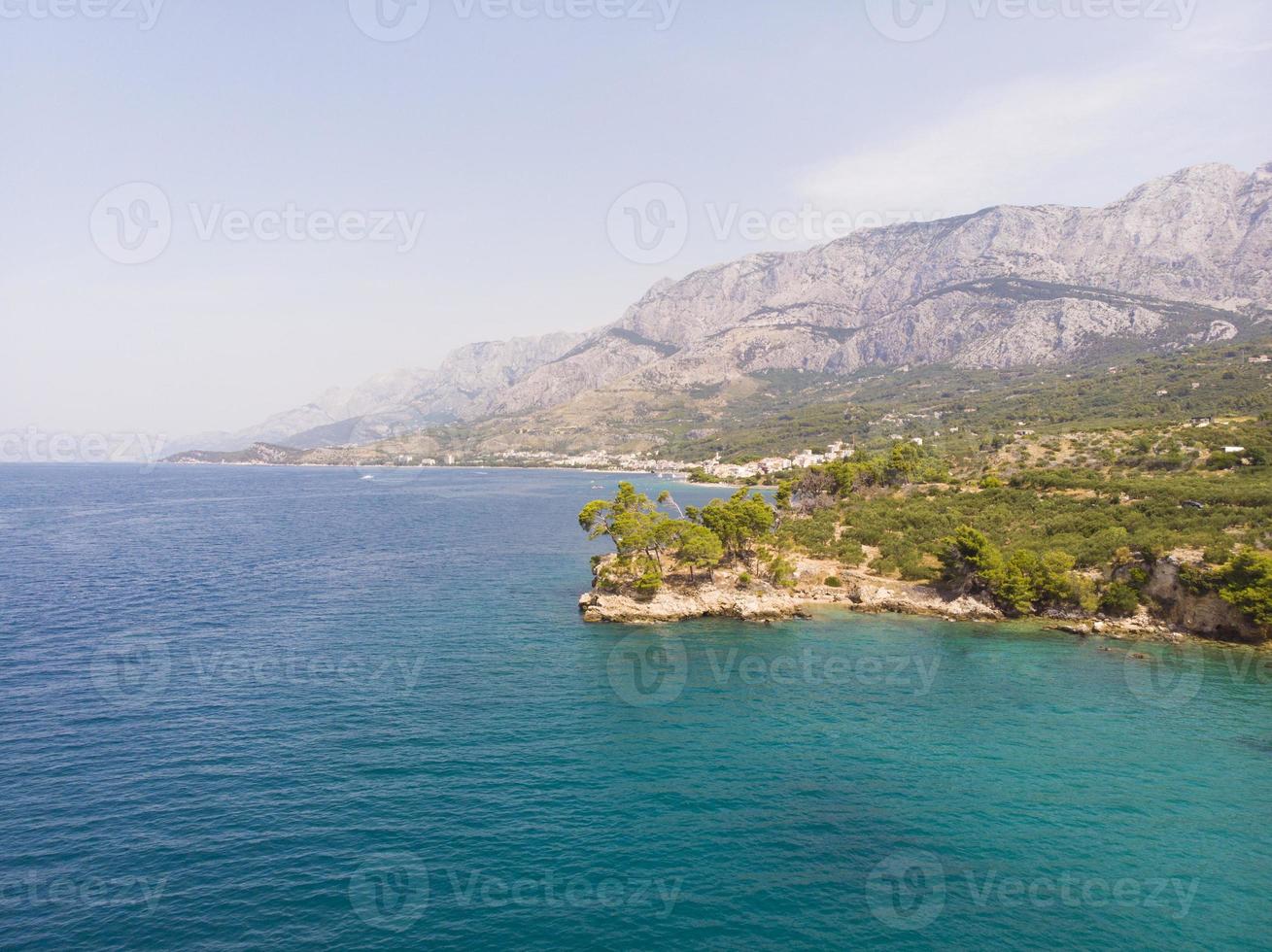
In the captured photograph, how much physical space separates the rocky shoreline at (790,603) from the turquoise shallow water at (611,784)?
3021mm

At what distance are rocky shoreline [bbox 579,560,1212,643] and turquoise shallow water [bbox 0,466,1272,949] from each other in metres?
3.02

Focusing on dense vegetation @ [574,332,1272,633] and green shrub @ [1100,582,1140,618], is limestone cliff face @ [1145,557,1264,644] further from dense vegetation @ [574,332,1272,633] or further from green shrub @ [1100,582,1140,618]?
green shrub @ [1100,582,1140,618]

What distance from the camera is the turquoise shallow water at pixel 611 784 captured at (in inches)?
801

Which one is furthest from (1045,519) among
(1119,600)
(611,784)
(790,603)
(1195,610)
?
(611,784)

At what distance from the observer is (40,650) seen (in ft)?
141

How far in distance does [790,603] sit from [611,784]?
33.0 meters

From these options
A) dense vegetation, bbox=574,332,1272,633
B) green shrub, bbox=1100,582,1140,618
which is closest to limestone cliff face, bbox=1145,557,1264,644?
dense vegetation, bbox=574,332,1272,633

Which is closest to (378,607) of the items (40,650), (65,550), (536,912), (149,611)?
(149,611)

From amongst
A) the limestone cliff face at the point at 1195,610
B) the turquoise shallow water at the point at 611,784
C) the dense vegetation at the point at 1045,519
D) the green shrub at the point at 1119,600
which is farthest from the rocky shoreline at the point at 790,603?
the turquoise shallow water at the point at 611,784

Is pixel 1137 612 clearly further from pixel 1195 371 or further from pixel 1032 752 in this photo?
pixel 1195 371

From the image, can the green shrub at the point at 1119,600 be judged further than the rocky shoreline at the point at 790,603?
No

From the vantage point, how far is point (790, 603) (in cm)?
5759

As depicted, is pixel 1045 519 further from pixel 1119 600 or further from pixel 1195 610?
pixel 1195 610

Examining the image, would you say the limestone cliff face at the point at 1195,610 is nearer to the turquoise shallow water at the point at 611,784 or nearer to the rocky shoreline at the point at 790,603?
the rocky shoreline at the point at 790,603
